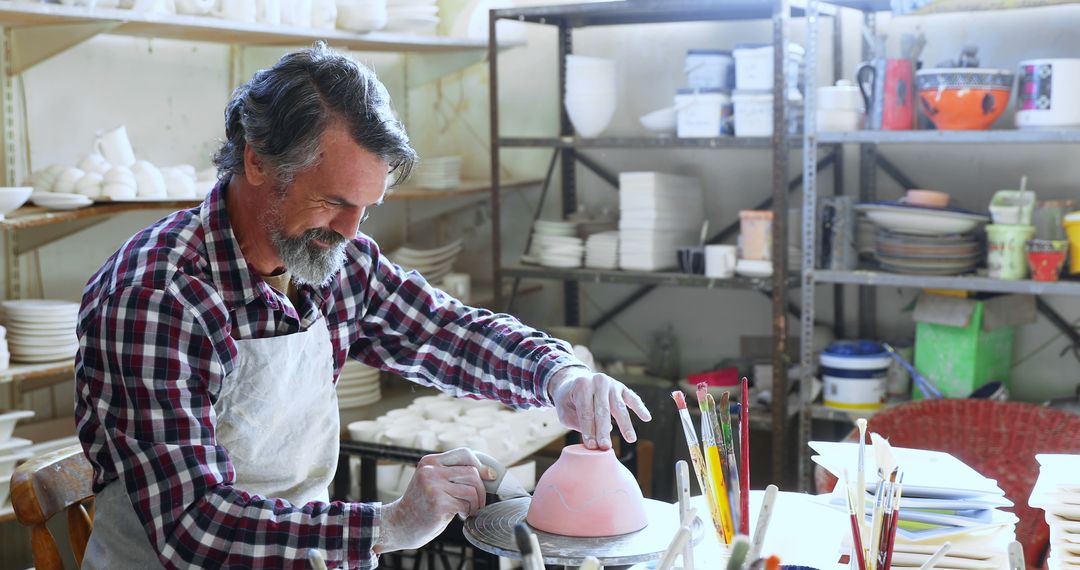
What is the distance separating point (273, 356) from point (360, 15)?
6.95ft

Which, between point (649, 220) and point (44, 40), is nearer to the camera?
point (44, 40)

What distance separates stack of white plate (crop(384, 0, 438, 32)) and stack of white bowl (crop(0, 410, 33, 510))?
6.00 ft

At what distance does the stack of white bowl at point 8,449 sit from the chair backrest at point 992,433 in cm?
209

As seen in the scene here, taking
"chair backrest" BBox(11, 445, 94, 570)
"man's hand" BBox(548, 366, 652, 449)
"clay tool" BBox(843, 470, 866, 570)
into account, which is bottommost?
"chair backrest" BBox(11, 445, 94, 570)

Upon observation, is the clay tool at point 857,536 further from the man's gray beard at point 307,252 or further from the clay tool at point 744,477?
the man's gray beard at point 307,252

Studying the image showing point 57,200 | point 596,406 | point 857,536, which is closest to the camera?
point 857,536

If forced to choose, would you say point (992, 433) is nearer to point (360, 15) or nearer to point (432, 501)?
point (432, 501)

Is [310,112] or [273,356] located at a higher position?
[310,112]

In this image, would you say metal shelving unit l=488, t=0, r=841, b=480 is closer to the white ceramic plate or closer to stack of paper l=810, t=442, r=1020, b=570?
the white ceramic plate

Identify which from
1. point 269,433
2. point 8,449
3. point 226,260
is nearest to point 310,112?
point 226,260

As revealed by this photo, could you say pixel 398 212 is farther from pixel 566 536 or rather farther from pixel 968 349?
pixel 566 536

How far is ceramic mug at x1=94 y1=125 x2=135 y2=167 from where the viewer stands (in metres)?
3.22

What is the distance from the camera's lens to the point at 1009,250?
3441 mm

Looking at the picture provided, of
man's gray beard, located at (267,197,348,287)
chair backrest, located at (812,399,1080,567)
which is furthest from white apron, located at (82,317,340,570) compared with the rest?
chair backrest, located at (812,399,1080,567)
